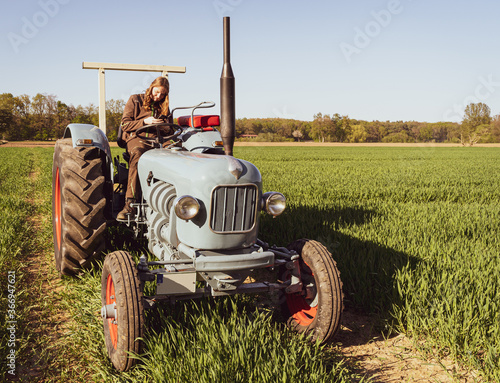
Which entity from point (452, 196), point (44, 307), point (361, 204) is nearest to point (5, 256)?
point (44, 307)

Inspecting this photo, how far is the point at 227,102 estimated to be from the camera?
3.04 meters

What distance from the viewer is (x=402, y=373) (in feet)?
8.81

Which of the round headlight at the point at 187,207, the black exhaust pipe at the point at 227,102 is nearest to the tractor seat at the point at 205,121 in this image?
the black exhaust pipe at the point at 227,102

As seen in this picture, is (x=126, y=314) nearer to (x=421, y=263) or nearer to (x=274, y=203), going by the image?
(x=274, y=203)

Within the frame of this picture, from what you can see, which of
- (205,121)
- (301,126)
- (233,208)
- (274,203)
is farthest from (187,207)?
(301,126)

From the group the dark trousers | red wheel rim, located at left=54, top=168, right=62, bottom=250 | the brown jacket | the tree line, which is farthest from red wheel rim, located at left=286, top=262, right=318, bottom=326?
the tree line

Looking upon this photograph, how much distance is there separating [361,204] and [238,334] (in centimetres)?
510

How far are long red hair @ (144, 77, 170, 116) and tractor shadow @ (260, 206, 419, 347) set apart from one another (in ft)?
6.64

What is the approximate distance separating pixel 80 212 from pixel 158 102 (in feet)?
4.29

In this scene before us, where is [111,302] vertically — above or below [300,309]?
above

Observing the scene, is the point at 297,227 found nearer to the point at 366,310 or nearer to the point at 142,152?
the point at 366,310

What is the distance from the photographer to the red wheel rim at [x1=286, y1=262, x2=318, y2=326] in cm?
302

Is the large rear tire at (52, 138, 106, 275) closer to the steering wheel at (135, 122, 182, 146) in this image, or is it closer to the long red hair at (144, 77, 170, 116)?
the steering wheel at (135, 122, 182, 146)

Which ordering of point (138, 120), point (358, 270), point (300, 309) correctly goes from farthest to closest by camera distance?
point (138, 120), point (358, 270), point (300, 309)
